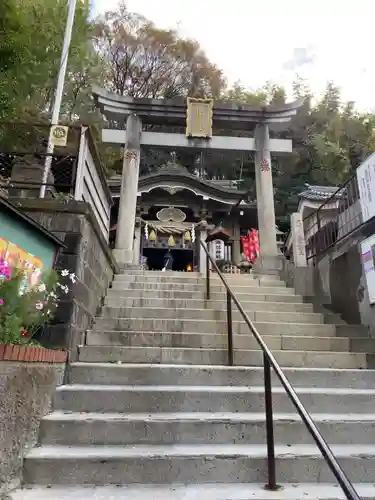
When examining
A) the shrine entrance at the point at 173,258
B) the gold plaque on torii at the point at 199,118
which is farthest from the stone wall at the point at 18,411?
the shrine entrance at the point at 173,258

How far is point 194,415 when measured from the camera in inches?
131

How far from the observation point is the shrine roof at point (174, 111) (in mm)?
10641

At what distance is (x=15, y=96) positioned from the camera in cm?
709

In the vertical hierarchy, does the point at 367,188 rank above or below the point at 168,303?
above

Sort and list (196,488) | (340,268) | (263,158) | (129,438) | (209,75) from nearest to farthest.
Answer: (196,488) < (129,438) < (340,268) < (263,158) < (209,75)

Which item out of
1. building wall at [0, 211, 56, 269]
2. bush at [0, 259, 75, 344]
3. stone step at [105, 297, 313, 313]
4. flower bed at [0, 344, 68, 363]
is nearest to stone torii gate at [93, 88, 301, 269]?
stone step at [105, 297, 313, 313]

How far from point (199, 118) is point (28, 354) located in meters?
9.38

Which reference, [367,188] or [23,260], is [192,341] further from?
[367,188]

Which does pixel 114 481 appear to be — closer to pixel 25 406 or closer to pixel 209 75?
pixel 25 406

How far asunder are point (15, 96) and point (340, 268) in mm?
6804

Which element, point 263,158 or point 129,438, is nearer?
point 129,438

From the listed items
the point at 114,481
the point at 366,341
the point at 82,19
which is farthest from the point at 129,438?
the point at 82,19

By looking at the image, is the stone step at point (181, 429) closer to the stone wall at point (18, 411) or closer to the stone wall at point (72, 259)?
the stone wall at point (18, 411)

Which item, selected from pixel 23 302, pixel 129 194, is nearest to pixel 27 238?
pixel 23 302
